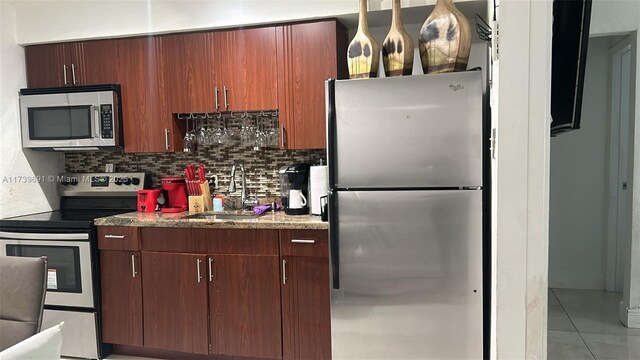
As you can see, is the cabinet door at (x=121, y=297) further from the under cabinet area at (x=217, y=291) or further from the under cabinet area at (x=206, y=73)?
the under cabinet area at (x=206, y=73)

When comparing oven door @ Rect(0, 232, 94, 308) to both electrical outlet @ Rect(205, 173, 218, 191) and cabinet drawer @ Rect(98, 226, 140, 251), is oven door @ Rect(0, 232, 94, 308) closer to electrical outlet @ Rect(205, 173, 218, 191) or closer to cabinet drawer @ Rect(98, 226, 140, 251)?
cabinet drawer @ Rect(98, 226, 140, 251)

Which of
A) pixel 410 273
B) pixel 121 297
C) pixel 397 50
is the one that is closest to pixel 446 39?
pixel 397 50

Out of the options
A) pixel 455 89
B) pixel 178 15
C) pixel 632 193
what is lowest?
pixel 632 193

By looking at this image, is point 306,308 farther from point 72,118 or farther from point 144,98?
point 72,118

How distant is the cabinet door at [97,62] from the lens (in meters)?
3.24

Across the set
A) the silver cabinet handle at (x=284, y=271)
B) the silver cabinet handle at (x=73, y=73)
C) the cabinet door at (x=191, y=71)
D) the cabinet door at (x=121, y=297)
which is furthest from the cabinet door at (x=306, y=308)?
the silver cabinet handle at (x=73, y=73)

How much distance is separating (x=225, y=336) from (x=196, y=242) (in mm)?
601

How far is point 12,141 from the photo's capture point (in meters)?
3.31

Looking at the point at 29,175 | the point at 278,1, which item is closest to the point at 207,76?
the point at 278,1

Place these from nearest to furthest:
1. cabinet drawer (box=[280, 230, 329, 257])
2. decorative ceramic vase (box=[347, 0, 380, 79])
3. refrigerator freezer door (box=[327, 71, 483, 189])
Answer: refrigerator freezer door (box=[327, 71, 483, 189]) → decorative ceramic vase (box=[347, 0, 380, 79]) → cabinet drawer (box=[280, 230, 329, 257])

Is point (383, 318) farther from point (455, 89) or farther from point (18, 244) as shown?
point (18, 244)

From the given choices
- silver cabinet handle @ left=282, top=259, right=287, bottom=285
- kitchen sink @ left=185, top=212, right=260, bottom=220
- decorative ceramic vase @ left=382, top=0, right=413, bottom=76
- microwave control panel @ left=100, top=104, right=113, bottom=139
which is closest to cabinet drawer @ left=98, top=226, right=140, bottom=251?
kitchen sink @ left=185, top=212, right=260, bottom=220

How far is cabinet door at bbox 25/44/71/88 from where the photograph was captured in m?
3.33

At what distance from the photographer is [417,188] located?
2.34 metres
